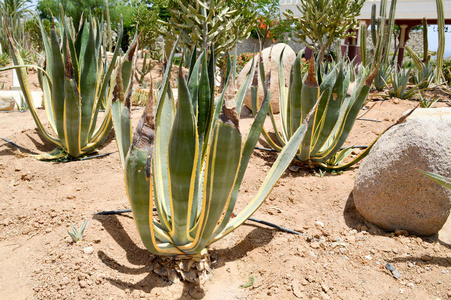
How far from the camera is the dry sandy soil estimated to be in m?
1.54

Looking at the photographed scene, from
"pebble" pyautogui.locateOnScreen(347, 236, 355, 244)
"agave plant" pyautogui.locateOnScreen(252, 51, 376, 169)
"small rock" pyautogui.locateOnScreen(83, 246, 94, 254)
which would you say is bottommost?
"pebble" pyautogui.locateOnScreen(347, 236, 355, 244)

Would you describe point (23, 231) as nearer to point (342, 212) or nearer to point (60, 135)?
point (60, 135)

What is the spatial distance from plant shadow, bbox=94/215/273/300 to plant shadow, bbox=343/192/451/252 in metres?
0.53

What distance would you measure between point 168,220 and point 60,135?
1.79 metres

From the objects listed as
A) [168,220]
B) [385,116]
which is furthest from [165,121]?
[385,116]

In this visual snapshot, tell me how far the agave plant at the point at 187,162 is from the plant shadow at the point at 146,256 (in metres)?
0.13

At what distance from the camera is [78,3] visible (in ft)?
83.3

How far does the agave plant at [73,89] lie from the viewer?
277 centimetres

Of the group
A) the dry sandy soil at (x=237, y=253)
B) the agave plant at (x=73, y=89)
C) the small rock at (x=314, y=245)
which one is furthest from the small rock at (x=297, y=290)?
the agave plant at (x=73, y=89)

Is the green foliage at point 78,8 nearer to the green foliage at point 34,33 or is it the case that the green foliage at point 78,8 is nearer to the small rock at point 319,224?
the green foliage at point 34,33

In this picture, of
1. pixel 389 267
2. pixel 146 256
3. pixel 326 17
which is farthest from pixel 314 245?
pixel 326 17

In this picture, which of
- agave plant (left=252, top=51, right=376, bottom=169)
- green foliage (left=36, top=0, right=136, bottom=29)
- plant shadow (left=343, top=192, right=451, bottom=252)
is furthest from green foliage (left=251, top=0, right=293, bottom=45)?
green foliage (left=36, top=0, right=136, bottom=29)

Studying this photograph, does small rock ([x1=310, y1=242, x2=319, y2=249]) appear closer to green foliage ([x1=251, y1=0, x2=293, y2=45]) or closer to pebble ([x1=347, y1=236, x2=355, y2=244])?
pebble ([x1=347, y1=236, x2=355, y2=244])

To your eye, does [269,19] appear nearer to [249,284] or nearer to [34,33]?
[249,284]
